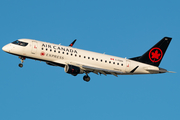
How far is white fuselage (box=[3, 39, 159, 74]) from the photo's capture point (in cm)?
4700

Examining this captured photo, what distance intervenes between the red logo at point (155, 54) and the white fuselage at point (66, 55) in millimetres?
4545

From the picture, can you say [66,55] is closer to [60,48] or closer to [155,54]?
[60,48]

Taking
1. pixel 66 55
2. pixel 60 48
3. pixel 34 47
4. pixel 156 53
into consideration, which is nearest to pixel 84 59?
pixel 66 55

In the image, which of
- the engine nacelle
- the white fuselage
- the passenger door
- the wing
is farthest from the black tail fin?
the passenger door

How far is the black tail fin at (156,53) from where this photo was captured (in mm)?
55031

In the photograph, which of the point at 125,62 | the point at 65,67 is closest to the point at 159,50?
the point at 125,62

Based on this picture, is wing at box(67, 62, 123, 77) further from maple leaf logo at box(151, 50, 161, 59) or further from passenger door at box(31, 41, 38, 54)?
maple leaf logo at box(151, 50, 161, 59)

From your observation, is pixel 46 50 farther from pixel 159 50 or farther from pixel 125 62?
pixel 159 50

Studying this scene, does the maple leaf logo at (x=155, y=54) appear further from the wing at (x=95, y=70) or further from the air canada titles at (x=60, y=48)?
A: the air canada titles at (x=60, y=48)

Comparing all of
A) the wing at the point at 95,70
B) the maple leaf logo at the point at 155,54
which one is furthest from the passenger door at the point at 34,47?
the maple leaf logo at the point at 155,54

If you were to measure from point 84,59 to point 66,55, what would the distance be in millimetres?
3203

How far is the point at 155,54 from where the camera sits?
55.5 metres

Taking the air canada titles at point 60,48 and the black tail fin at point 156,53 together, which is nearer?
the air canada titles at point 60,48

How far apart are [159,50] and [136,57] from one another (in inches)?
179
